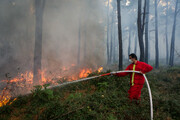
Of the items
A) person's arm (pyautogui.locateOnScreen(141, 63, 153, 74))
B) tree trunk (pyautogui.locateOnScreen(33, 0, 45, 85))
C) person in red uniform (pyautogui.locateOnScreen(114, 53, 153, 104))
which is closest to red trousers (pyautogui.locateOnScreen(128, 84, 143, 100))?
person in red uniform (pyautogui.locateOnScreen(114, 53, 153, 104))

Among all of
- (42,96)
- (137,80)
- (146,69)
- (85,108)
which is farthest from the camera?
(42,96)

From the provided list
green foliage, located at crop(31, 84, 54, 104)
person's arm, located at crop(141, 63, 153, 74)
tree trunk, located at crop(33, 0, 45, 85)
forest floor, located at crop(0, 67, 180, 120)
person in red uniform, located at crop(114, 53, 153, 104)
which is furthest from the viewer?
tree trunk, located at crop(33, 0, 45, 85)

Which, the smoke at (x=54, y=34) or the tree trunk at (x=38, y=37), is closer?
the tree trunk at (x=38, y=37)

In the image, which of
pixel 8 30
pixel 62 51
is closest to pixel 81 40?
pixel 62 51

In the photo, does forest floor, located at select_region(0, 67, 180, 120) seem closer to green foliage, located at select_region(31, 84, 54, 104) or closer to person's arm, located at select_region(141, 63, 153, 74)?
green foliage, located at select_region(31, 84, 54, 104)

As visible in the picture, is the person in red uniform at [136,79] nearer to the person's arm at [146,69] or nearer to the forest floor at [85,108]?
the person's arm at [146,69]

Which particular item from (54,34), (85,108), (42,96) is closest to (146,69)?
(85,108)

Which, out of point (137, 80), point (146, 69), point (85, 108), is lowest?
point (85, 108)

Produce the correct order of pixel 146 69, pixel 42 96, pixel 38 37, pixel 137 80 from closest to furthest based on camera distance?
1. pixel 146 69
2. pixel 137 80
3. pixel 42 96
4. pixel 38 37

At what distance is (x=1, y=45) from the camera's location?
1055cm

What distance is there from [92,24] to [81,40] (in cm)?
404

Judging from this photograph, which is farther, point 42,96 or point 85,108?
point 42,96

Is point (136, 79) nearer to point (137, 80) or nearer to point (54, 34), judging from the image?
point (137, 80)

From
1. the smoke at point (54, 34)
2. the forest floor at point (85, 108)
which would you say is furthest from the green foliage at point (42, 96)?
the smoke at point (54, 34)
